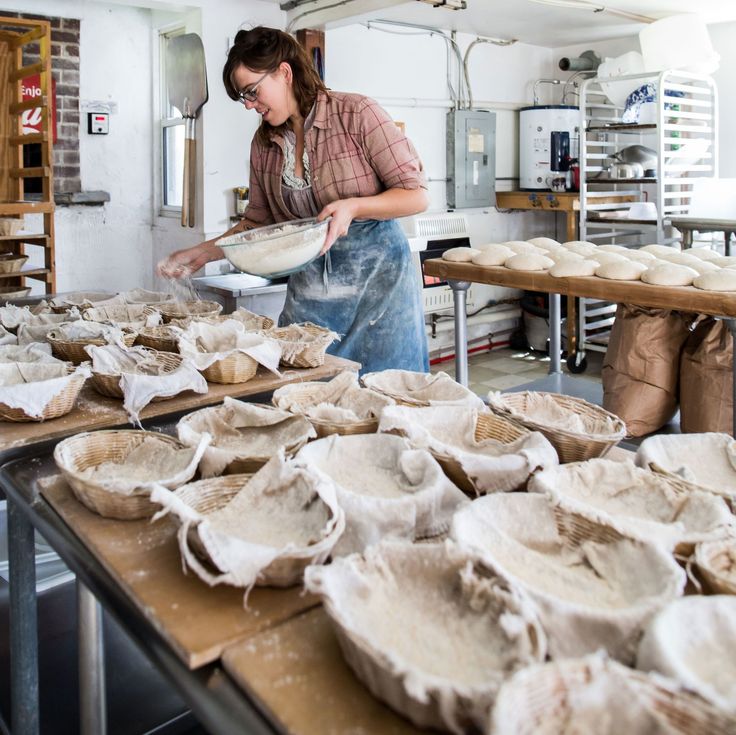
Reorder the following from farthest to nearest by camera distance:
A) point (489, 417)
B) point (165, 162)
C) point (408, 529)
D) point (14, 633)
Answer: point (165, 162)
point (14, 633)
point (489, 417)
point (408, 529)

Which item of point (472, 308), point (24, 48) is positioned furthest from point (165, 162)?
point (472, 308)

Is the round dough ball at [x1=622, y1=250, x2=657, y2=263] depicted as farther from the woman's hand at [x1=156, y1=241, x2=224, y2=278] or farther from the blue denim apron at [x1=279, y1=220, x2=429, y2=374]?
the woman's hand at [x1=156, y1=241, x2=224, y2=278]

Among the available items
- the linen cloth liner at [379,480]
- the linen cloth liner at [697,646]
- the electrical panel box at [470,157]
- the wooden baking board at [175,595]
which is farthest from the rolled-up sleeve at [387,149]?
the electrical panel box at [470,157]

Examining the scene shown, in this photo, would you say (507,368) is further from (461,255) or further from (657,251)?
(461,255)

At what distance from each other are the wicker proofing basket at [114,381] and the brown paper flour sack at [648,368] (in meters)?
2.36

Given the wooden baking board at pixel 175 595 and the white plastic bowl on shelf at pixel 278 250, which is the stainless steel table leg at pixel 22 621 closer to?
the wooden baking board at pixel 175 595

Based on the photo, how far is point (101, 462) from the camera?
4.13ft

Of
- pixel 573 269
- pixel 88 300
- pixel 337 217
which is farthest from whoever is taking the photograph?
pixel 573 269

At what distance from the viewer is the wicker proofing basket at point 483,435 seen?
44.3 inches

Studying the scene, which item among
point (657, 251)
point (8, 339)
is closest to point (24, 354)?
point (8, 339)

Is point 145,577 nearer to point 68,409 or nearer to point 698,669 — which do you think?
point 698,669

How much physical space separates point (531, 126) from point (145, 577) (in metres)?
5.43

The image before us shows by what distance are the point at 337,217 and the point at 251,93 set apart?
49cm

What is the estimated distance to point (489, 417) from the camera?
1316mm
